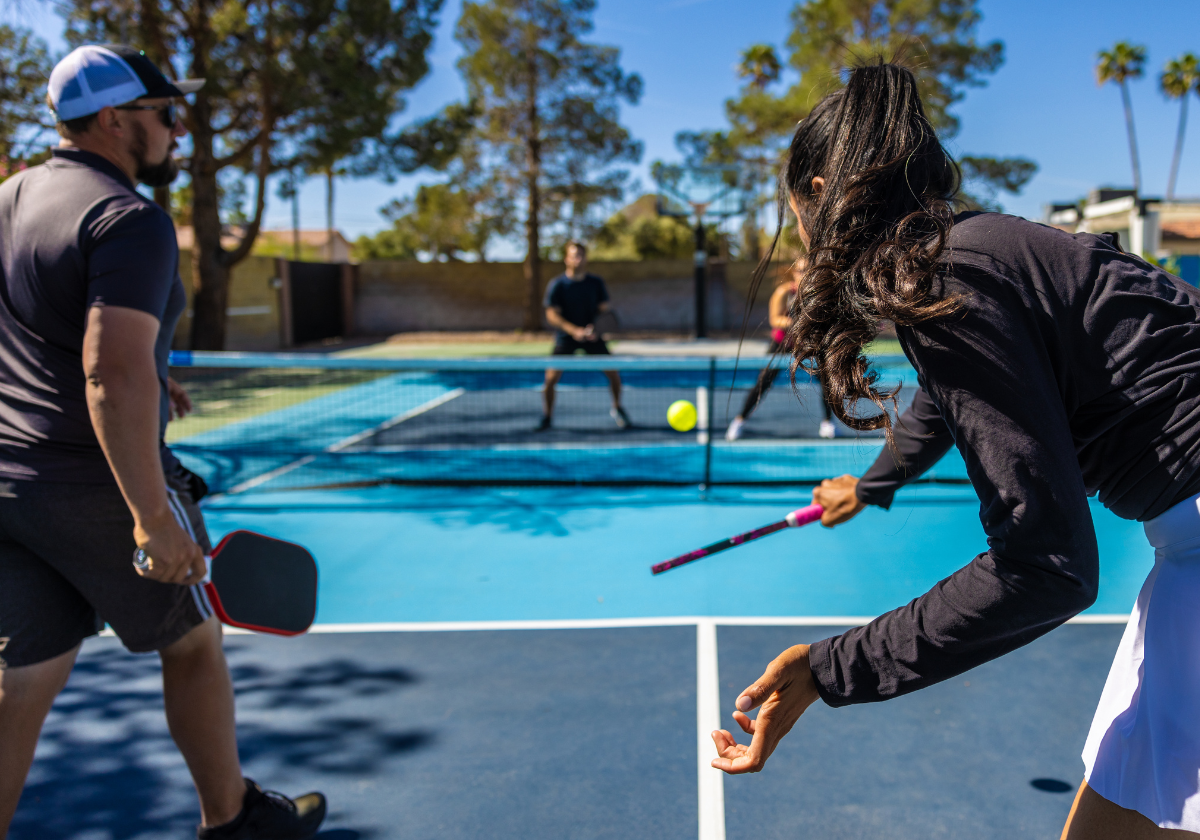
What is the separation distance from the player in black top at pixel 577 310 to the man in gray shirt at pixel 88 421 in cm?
705

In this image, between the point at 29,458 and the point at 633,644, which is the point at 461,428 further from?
the point at 29,458

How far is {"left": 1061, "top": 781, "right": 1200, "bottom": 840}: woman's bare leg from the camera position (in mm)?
1235

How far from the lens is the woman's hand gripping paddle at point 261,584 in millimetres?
2381

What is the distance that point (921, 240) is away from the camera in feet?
3.80

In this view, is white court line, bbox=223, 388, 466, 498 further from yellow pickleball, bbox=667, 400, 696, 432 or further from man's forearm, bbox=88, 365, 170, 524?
man's forearm, bbox=88, 365, 170, 524

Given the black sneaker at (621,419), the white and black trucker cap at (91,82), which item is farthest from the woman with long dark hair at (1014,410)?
the black sneaker at (621,419)

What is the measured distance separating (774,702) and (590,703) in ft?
6.61

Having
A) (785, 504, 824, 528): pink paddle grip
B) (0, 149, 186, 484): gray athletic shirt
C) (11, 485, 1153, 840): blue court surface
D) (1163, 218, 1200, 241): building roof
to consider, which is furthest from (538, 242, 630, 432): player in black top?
(1163, 218, 1200, 241): building roof

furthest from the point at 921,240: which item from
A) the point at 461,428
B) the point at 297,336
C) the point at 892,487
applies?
the point at 297,336

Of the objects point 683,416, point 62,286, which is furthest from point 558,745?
point 683,416

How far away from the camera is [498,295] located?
2977 cm

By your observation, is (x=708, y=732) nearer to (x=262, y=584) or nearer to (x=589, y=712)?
(x=589, y=712)

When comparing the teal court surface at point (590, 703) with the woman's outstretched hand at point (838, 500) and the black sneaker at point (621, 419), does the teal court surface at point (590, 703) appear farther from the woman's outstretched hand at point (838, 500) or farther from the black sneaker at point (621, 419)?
the black sneaker at point (621, 419)

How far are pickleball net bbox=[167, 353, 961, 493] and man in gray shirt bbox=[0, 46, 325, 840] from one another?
3.41m
